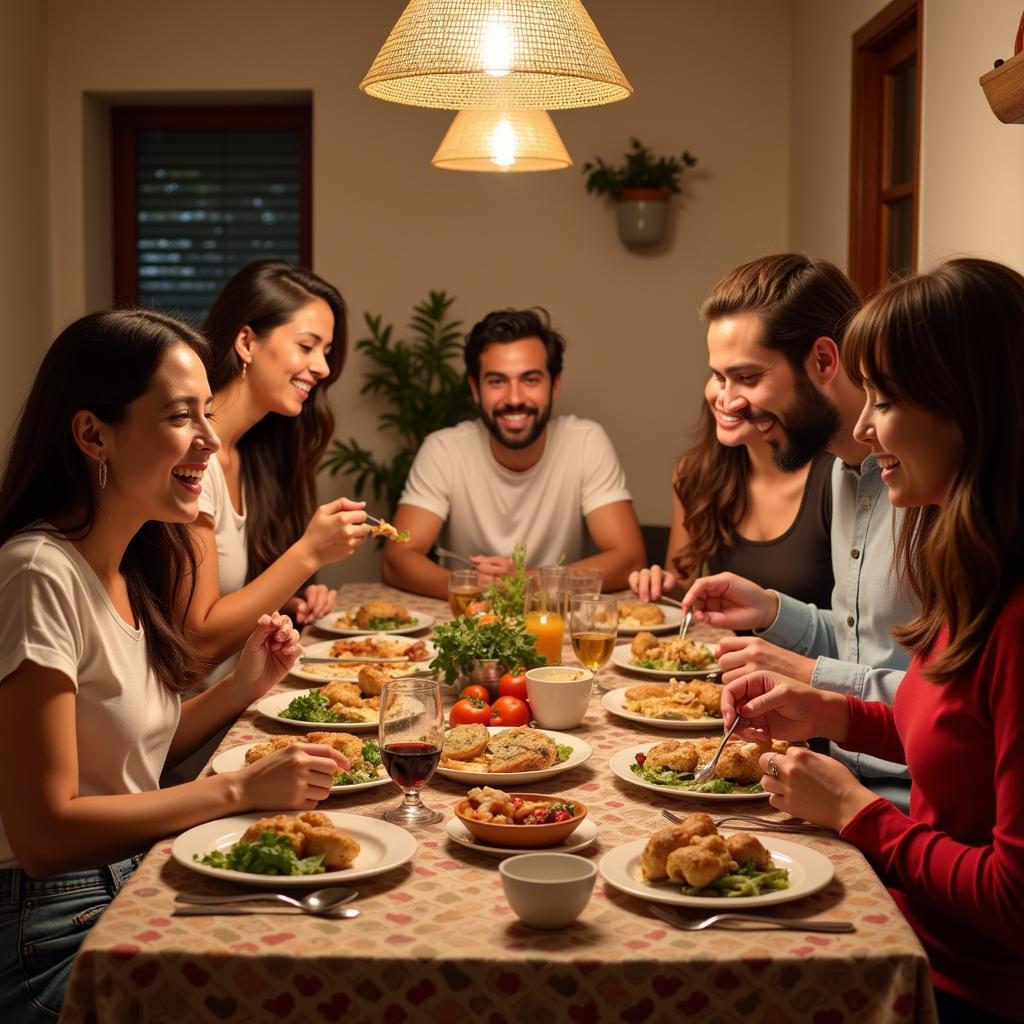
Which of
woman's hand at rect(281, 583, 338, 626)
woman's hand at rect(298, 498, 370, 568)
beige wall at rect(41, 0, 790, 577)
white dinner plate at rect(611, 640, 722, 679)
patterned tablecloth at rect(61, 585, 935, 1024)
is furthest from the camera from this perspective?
beige wall at rect(41, 0, 790, 577)

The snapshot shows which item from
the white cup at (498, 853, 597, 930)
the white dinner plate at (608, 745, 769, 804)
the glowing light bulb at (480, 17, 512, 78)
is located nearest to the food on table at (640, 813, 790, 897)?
the white cup at (498, 853, 597, 930)

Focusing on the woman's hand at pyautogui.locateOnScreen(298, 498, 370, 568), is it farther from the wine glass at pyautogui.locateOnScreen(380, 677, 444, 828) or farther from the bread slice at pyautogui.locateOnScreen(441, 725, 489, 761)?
the wine glass at pyautogui.locateOnScreen(380, 677, 444, 828)

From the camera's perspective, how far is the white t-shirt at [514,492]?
394cm

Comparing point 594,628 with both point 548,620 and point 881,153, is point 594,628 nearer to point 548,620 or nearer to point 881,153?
point 548,620

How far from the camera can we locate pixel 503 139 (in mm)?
3088

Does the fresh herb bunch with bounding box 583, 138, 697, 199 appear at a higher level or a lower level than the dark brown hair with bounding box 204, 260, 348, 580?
higher

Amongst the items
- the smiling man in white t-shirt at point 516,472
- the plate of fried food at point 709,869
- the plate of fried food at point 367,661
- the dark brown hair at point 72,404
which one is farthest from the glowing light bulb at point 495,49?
the smiling man in white t-shirt at point 516,472

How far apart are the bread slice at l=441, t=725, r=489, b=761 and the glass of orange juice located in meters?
0.55

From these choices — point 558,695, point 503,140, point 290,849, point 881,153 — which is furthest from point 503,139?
point 290,849

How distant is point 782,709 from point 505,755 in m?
0.41

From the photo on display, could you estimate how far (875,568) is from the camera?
7.45 feet

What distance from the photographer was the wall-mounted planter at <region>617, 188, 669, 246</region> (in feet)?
16.2

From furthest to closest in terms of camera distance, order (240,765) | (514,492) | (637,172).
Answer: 1. (637,172)
2. (514,492)
3. (240,765)

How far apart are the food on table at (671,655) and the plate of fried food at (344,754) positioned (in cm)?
77
